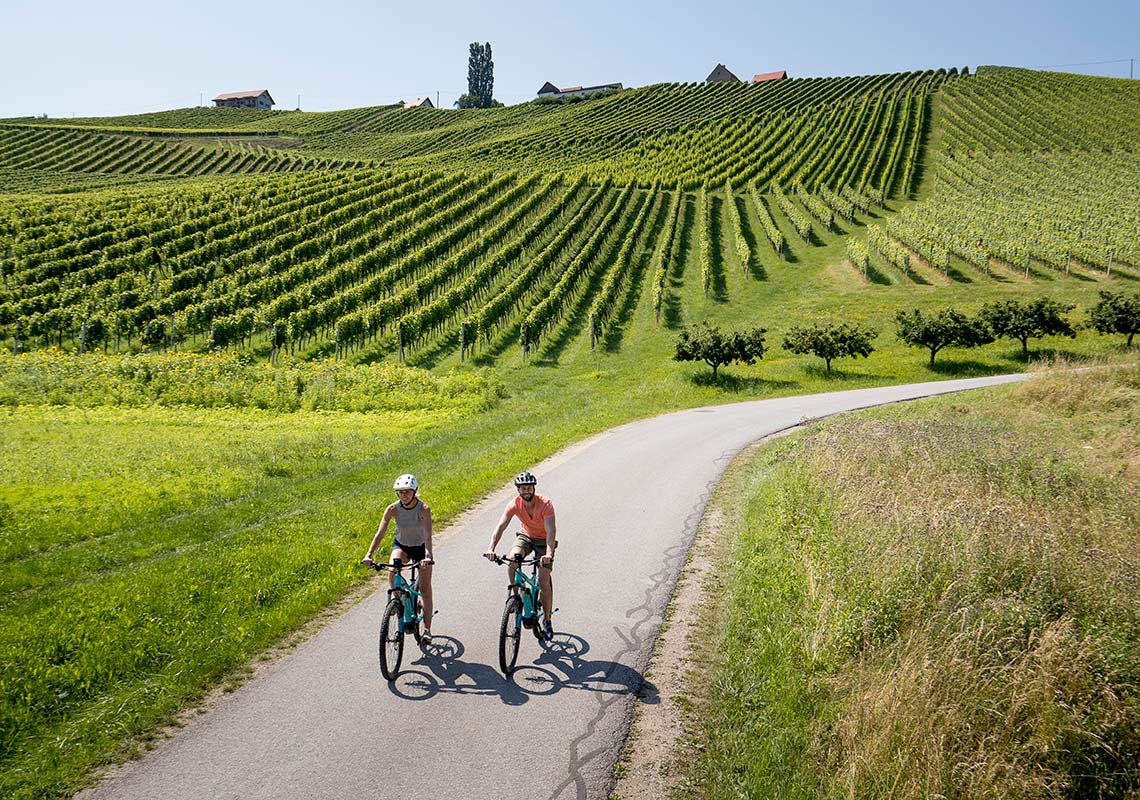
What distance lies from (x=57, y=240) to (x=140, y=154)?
228 feet

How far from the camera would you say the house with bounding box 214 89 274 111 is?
189750mm

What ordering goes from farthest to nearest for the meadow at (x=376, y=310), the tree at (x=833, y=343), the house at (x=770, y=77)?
the house at (x=770, y=77)
the tree at (x=833, y=343)
the meadow at (x=376, y=310)

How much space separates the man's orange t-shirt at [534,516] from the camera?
926cm

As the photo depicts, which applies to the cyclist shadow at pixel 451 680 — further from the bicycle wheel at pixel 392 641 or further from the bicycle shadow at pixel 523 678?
the bicycle wheel at pixel 392 641

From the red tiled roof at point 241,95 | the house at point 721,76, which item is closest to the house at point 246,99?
the red tiled roof at point 241,95

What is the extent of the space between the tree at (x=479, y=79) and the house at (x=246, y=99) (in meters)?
52.0

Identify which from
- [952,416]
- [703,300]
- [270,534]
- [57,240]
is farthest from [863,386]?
[57,240]

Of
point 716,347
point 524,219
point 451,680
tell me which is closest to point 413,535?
point 451,680

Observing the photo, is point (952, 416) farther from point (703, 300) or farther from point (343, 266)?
point (343, 266)

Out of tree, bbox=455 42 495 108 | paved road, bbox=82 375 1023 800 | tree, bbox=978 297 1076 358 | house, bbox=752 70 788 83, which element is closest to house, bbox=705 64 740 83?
house, bbox=752 70 788 83

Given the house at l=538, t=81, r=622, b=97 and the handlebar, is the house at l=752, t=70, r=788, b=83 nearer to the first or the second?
the house at l=538, t=81, r=622, b=97

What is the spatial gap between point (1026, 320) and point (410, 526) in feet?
134

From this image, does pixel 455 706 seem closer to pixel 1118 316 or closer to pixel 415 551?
pixel 415 551

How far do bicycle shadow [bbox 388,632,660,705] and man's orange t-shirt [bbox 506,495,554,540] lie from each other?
1.55 meters
